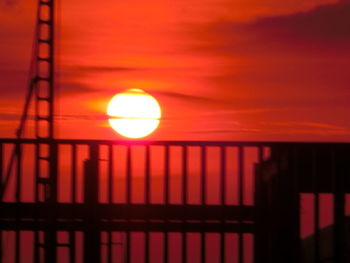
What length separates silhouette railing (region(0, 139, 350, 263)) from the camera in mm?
7586

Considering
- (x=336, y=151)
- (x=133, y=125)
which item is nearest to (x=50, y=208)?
(x=336, y=151)

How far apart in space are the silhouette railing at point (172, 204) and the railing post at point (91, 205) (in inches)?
0.4

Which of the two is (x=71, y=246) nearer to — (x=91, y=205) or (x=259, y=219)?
(x=91, y=205)

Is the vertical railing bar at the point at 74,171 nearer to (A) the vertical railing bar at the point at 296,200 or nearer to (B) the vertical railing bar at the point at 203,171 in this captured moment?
(B) the vertical railing bar at the point at 203,171

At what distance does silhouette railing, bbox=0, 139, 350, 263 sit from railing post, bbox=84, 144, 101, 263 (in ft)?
0.04

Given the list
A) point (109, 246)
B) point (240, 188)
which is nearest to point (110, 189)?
point (109, 246)

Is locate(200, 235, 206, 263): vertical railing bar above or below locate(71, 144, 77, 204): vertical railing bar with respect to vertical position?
below

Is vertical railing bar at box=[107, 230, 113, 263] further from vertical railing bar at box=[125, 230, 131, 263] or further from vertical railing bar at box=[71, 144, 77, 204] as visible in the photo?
vertical railing bar at box=[71, 144, 77, 204]

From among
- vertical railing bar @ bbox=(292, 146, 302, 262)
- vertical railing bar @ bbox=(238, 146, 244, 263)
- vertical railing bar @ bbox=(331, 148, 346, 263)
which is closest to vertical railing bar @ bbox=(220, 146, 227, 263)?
vertical railing bar @ bbox=(238, 146, 244, 263)

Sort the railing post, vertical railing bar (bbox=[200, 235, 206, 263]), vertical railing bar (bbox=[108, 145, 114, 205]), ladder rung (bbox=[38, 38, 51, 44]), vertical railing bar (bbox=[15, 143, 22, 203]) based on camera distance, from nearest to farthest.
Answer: vertical railing bar (bbox=[200, 235, 206, 263])
vertical railing bar (bbox=[108, 145, 114, 205])
vertical railing bar (bbox=[15, 143, 22, 203])
the railing post
ladder rung (bbox=[38, 38, 51, 44])

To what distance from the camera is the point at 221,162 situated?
7531mm

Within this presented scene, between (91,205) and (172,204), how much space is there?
0.89 metres

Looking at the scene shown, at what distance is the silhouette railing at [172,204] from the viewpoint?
7.59m

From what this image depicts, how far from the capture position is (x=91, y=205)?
787 centimetres
